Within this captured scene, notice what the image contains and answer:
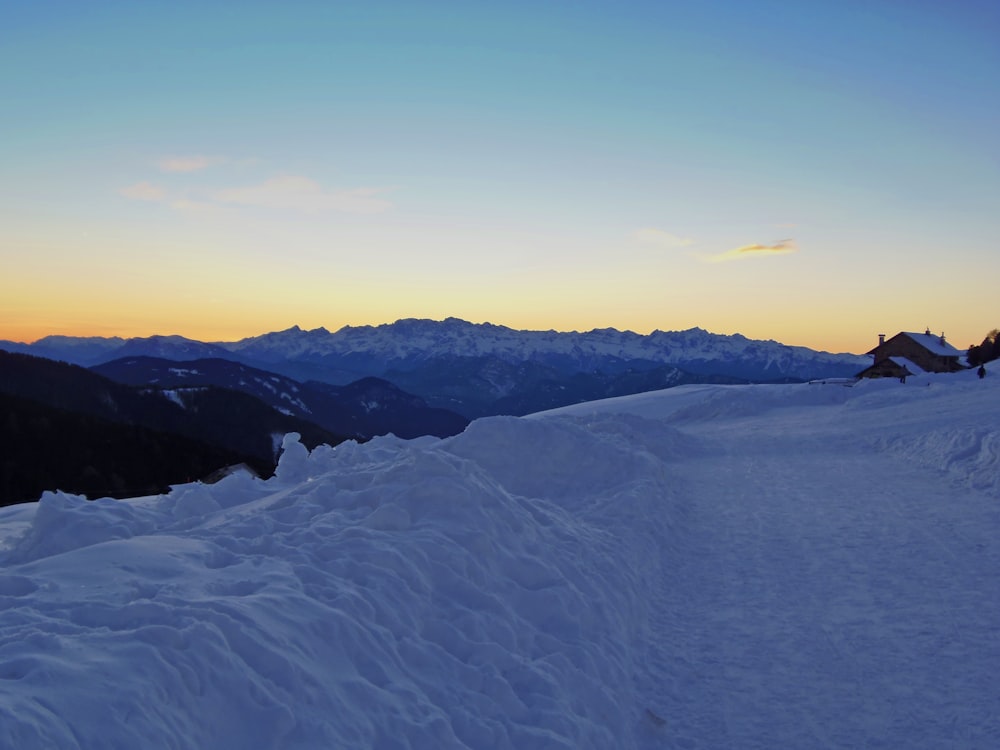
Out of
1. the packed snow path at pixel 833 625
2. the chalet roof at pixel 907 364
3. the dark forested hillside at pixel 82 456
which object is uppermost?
the chalet roof at pixel 907 364

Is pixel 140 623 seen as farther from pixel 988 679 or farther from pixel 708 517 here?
A: pixel 708 517

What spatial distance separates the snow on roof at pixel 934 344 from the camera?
202ft

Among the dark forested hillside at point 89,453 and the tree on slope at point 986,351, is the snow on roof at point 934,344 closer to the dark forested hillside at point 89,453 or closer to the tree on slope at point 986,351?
the tree on slope at point 986,351

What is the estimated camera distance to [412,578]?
275 inches

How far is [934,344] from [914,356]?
3118 millimetres

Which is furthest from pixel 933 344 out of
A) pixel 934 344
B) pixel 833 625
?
pixel 833 625

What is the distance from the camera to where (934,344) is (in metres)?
63.4

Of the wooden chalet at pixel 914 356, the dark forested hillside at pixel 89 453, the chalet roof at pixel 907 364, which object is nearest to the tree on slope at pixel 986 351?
the wooden chalet at pixel 914 356

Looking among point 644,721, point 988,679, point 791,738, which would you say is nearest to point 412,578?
point 644,721

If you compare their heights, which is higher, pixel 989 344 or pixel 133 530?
pixel 989 344

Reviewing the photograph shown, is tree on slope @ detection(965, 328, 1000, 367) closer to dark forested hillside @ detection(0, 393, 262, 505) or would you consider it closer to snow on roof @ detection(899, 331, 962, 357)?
snow on roof @ detection(899, 331, 962, 357)

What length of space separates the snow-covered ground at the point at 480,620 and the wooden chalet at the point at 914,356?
53706 mm

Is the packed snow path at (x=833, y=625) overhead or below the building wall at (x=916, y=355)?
below

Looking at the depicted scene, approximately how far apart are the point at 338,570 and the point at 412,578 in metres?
0.75
